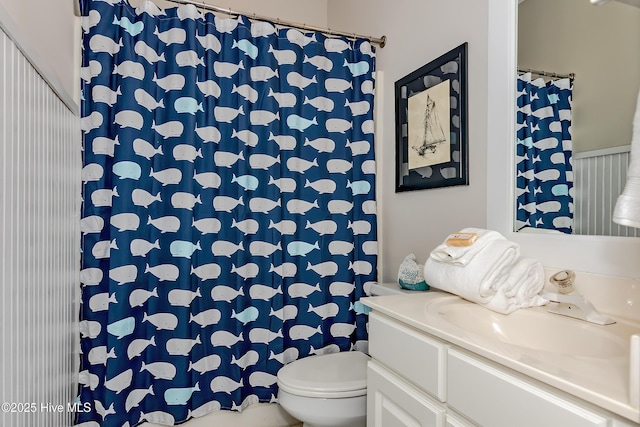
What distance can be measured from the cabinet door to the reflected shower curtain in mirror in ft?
2.14

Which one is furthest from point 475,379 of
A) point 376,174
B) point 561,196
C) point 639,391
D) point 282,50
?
point 282,50

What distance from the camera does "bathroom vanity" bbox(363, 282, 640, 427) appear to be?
23.0 inches

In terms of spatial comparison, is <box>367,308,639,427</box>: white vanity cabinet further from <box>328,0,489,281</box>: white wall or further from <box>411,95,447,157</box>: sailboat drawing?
<box>411,95,447,157</box>: sailboat drawing

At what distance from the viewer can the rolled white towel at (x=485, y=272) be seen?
1.05m

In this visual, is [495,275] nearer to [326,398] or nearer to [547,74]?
[547,74]

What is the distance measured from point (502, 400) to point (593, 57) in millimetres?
968

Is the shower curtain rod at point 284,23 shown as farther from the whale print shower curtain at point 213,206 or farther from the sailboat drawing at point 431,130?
→ the sailboat drawing at point 431,130

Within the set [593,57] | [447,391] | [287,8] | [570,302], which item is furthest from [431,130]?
[287,8]

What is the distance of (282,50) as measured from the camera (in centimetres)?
191

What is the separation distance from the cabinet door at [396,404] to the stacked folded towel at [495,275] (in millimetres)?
322

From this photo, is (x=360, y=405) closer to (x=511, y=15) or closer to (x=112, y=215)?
(x=112, y=215)

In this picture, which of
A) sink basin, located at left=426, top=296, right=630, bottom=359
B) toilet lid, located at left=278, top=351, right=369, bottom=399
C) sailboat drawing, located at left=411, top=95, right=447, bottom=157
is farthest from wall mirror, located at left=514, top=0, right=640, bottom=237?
toilet lid, located at left=278, top=351, right=369, bottom=399

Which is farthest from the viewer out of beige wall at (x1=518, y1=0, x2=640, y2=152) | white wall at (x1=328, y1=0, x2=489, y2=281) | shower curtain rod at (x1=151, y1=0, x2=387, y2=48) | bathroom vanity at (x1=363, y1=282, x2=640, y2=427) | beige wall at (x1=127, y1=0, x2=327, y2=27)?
beige wall at (x1=127, y1=0, x2=327, y2=27)

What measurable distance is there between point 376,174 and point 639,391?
1648mm
